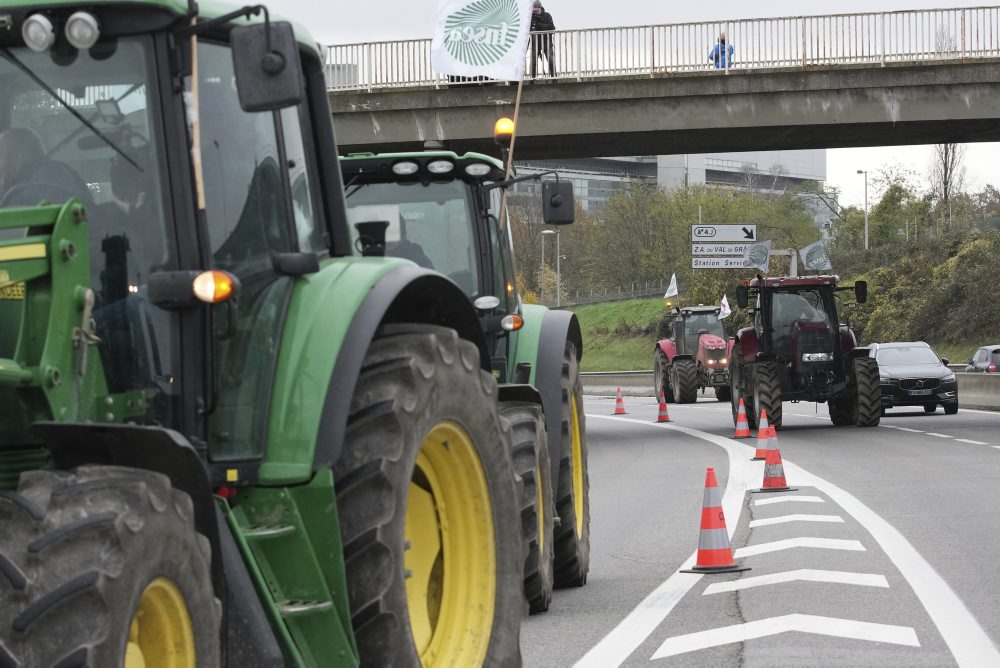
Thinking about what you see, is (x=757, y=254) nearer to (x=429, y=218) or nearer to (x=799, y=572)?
(x=799, y=572)

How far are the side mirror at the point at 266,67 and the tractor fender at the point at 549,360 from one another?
203 inches

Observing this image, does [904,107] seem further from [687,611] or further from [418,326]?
[418,326]

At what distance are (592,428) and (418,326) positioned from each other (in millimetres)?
27014

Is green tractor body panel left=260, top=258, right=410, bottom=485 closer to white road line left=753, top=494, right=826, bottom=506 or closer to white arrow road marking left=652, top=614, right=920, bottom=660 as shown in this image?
white arrow road marking left=652, top=614, right=920, bottom=660

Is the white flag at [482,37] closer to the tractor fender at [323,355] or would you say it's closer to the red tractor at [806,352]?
the tractor fender at [323,355]

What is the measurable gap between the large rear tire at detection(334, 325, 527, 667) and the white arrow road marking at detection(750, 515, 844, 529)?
7071mm

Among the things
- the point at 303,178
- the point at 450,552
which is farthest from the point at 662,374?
the point at 303,178

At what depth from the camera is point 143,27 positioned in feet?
15.2

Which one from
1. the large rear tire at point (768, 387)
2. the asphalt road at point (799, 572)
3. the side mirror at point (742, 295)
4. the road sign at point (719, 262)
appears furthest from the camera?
the road sign at point (719, 262)

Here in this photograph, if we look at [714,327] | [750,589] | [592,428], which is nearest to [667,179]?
[714,327]

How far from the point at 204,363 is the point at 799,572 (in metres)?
5.91

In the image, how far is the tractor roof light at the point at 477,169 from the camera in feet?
31.1

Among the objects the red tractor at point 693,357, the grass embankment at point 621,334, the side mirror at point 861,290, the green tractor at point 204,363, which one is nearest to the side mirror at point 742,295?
the side mirror at point 861,290

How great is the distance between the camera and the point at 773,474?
16016 millimetres
